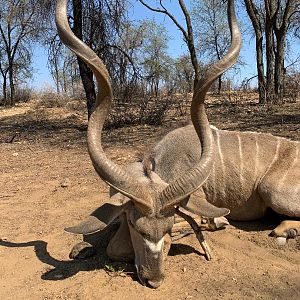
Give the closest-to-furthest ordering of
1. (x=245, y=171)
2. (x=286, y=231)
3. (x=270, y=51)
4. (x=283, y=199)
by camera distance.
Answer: (x=286, y=231) → (x=283, y=199) → (x=245, y=171) → (x=270, y=51)

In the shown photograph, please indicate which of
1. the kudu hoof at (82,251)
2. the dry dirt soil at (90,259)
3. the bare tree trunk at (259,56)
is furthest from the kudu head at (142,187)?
the bare tree trunk at (259,56)

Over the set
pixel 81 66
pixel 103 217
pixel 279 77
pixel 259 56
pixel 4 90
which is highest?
pixel 259 56

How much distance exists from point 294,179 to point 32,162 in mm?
4080

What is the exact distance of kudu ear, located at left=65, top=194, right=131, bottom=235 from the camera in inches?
115

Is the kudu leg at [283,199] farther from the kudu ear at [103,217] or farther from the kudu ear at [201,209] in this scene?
the kudu ear at [103,217]

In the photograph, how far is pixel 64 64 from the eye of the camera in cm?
1005

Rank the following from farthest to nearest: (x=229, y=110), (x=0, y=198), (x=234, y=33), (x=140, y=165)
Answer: (x=229, y=110)
(x=0, y=198)
(x=140, y=165)
(x=234, y=33)

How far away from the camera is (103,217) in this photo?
3.02m

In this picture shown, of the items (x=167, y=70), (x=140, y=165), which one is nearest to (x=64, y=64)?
(x=140, y=165)

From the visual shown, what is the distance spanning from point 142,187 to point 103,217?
12.9 inches

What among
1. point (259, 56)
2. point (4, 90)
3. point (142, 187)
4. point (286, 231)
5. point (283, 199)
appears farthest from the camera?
point (4, 90)

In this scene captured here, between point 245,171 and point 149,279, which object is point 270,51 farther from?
point 149,279

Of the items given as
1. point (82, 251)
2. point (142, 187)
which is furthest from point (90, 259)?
point (142, 187)

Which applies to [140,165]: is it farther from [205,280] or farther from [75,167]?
[75,167]
